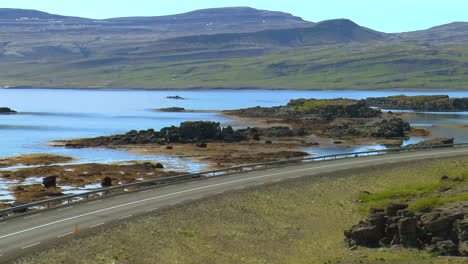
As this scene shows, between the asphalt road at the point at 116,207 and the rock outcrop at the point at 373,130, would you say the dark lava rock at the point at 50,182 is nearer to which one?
the asphalt road at the point at 116,207

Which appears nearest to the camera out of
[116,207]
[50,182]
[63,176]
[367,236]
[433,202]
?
[367,236]

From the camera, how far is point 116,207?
44938 millimetres

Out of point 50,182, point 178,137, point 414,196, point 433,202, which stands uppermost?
point 433,202

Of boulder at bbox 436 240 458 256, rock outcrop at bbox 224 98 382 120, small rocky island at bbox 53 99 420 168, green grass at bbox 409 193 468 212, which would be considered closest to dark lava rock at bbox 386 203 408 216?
green grass at bbox 409 193 468 212

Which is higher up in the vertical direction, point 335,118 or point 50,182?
point 50,182

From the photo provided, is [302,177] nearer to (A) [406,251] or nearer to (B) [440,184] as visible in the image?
(B) [440,184]

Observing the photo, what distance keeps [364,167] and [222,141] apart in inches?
1763

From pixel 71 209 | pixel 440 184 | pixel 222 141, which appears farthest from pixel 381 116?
pixel 71 209

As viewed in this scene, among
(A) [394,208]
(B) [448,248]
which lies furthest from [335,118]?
(B) [448,248]

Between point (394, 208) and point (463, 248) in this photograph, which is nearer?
point (463, 248)

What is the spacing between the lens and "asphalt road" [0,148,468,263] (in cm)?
3553

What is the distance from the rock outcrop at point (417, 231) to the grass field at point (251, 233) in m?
0.85

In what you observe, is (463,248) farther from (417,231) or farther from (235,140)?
(235,140)

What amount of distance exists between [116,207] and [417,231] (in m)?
19.9
